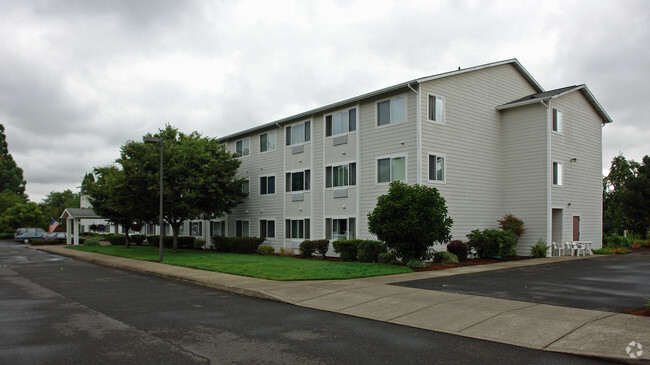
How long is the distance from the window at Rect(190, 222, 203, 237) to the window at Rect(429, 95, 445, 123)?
24027 mm

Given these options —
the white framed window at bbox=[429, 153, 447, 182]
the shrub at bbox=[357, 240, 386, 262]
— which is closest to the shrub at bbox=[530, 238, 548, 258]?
the white framed window at bbox=[429, 153, 447, 182]

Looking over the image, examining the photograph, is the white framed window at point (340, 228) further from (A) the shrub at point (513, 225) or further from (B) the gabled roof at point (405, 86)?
(A) the shrub at point (513, 225)

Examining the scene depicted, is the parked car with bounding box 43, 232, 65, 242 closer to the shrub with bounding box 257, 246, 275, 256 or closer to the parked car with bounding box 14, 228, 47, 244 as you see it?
the parked car with bounding box 14, 228, 47, 244

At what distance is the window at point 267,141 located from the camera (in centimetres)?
3177

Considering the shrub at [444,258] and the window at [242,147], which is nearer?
the shrub at [444,258]

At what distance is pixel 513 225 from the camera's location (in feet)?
77.0

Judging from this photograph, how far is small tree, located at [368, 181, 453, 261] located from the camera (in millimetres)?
17797

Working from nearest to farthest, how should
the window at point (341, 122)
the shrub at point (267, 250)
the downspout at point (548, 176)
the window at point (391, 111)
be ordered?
the window at point (391, 111) → the downspout at point (548, 176) → the window at point (341, 122) → the shrub at point (267, 250)

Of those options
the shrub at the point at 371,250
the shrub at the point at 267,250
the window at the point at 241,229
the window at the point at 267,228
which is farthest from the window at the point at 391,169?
the window at the point at 241,229

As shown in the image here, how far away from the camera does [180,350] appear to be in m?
6.87

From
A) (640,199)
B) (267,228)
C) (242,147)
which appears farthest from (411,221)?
(640,199)

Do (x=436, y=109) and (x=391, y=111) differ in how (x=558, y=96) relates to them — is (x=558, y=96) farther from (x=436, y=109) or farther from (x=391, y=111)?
(x=391, y=111)

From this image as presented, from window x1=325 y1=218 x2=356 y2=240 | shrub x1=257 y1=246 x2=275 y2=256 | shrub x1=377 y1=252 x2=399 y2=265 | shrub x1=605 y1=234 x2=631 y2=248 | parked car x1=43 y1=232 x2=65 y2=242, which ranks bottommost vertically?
parked car x1=43 y1=232 x2=65 y2=242

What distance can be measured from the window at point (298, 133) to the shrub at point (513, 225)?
40.8 feet
